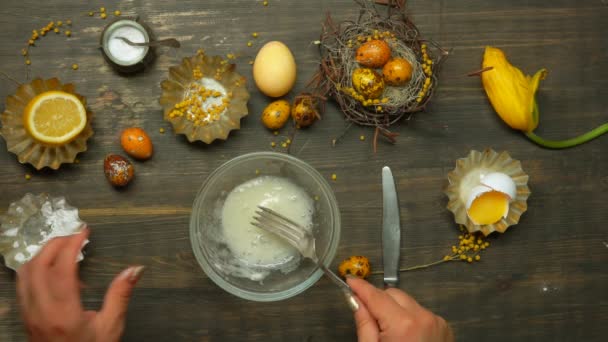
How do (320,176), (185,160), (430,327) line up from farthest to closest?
(185,160) < (320,176) < (430,327)

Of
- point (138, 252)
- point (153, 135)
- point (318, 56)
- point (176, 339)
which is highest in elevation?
point (318, 56)

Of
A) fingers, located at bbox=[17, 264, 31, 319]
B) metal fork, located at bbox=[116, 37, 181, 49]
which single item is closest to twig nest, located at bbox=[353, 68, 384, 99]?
metal fork, located at bbox=[116, 37, 181, 49]

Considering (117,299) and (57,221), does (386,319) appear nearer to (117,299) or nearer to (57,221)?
(117,299)

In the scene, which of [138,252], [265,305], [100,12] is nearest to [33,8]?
[100,12]

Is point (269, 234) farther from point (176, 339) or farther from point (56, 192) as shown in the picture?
point (56, 192)

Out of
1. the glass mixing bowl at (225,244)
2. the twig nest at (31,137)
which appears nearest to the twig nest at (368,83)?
the glass mixing bowl at (225,244)

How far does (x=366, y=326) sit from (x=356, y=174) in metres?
0.40

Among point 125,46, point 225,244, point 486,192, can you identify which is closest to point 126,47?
point 125,46

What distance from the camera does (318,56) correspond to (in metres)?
1.36

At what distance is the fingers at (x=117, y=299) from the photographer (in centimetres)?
102

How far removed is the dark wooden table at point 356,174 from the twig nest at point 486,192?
0.06 metres

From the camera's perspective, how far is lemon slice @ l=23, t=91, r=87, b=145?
124 cm

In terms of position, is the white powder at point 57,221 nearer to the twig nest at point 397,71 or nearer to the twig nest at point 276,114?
the twig nest at point 276,114

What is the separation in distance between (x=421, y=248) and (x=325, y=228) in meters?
0.26
